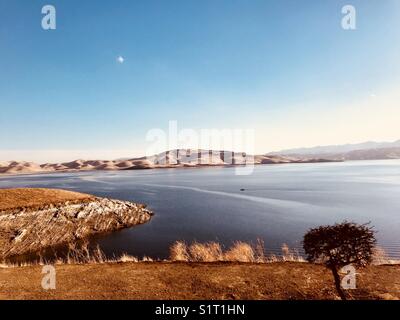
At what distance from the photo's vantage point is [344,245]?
10.3 meters

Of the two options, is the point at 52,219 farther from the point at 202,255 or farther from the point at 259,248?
the point at 259,248

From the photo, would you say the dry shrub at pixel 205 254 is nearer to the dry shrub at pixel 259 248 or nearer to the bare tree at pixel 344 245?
the dry shrub at pixel 259 248

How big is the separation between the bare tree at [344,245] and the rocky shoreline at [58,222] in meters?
25.8

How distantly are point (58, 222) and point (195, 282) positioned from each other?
23.1 meters

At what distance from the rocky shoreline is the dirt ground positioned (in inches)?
496

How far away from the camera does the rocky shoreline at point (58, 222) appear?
A: 2625 cm

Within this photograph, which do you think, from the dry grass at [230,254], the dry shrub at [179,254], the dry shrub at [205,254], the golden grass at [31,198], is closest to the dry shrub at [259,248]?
the dry grass at [230,254]

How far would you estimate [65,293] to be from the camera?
38.5 ft

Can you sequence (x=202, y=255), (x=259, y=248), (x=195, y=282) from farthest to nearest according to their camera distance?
(x=259, y=248), (x=202, y=255), (x=195, y=282)

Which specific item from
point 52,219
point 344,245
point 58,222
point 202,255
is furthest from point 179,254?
point 52,219
